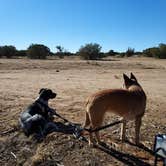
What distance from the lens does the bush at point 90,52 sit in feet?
162

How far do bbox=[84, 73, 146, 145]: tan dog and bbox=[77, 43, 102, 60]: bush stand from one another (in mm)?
42781

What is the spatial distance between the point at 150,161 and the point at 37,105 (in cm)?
334

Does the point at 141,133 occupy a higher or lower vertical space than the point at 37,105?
lower

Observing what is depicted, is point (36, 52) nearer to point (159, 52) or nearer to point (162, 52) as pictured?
point (159, 52)

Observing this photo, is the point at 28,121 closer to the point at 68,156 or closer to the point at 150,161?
the point at 68,156

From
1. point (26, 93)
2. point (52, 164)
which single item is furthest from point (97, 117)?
point (26, 93)

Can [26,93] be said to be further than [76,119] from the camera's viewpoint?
Yes

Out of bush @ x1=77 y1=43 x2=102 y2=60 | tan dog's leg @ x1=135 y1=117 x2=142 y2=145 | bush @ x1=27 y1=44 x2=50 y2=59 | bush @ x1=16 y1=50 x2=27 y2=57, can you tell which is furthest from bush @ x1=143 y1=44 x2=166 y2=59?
tan dog's leg @ x1=135 y1=117 x2=142 y2=145

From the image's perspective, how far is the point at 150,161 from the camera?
19.0 ft

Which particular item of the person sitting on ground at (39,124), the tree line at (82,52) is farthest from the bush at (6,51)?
the person sitting on ground at (39,124)

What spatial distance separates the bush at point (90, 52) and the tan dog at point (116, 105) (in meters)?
42.8

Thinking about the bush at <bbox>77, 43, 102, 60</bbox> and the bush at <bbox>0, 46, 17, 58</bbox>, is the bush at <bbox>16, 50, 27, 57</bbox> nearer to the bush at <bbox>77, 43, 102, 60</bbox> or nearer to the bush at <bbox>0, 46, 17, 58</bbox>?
the bush at <bbox>0, 46, 17, 58</bbox>

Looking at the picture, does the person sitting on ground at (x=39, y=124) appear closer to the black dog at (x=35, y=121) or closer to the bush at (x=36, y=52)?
the black dog at (x=35, y=121)

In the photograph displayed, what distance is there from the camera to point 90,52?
49.6m
